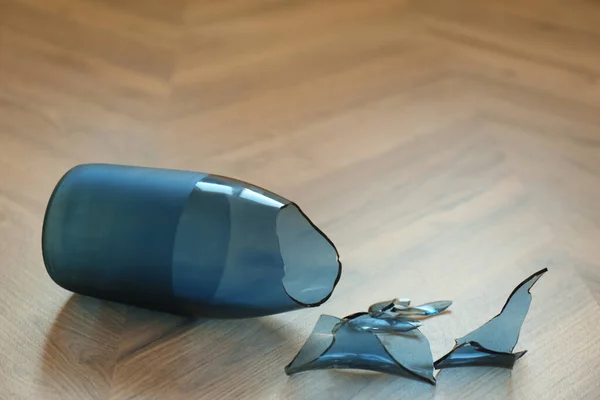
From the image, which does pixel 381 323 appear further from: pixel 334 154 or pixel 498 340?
pixel 334 154

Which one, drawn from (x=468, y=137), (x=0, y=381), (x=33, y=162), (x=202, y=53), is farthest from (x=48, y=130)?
(x=468, y=137)

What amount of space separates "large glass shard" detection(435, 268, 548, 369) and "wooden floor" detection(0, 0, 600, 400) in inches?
0.5

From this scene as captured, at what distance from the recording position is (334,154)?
0.79 metres

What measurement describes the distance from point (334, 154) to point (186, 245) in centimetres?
28

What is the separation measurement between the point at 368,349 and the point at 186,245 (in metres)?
0.16

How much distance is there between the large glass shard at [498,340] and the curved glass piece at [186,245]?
11 centimetres

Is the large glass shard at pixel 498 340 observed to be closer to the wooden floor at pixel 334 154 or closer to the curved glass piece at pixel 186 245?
the wooden floor at pixel 334 154

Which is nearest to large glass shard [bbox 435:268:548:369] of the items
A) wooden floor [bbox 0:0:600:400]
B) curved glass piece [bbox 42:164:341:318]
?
wooden floor [bbox 0:0:600:400]

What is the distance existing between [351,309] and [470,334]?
101mm

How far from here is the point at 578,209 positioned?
0.72 m

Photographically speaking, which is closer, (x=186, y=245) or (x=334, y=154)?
(x=186, y=245)

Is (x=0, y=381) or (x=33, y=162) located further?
(x=33, y=162)

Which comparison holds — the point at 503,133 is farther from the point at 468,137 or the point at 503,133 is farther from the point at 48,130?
the point at 48,130

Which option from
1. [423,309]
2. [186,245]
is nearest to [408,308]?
[423,309]
